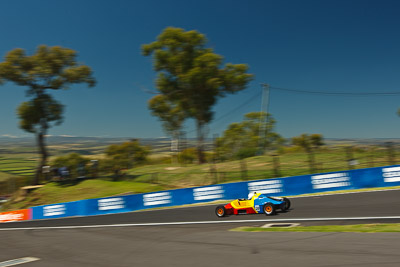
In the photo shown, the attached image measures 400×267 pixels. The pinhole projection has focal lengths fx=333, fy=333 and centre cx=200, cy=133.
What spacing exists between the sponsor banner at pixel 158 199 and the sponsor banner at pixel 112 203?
1.67 m

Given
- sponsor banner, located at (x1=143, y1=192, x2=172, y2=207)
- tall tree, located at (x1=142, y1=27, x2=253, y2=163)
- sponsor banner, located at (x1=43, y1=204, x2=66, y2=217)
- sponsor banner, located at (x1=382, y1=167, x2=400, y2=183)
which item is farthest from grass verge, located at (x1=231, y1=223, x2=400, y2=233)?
tall tree, located at (x1=142, y1=27, x2=253, y2=163)

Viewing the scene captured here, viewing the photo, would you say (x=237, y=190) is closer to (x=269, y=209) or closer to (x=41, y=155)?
(x=269, y=209)

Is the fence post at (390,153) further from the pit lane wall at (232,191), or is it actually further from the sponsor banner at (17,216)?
the sponsor banner at (17,216)

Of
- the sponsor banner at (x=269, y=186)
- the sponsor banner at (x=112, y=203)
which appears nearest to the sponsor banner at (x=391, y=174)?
the sponsor banner at (x=269, y=186)

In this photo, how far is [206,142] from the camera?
4362 centimetres

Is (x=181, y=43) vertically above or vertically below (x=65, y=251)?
above

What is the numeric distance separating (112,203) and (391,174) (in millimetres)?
18311

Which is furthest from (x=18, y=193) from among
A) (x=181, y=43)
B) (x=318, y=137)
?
(x=318, y=137)

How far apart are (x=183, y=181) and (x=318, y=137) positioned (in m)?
53.3

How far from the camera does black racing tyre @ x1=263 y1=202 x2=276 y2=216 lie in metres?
14.1

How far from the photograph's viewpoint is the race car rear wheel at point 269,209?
46.3ft

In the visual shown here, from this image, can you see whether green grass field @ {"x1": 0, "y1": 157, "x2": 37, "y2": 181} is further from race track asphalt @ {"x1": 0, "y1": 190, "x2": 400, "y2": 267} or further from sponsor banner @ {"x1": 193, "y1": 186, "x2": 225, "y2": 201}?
race track asphalt @ {"x1": 0, "y1": 190, "x2": 400, "y2": 267}

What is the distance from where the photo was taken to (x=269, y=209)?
14227 mm

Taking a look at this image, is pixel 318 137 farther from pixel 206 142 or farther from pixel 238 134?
pixel 206 142
